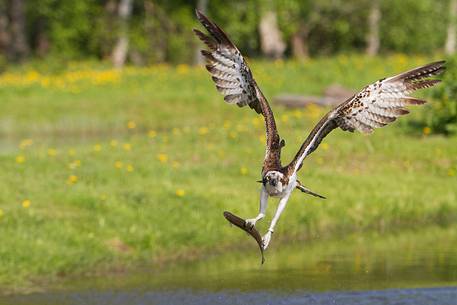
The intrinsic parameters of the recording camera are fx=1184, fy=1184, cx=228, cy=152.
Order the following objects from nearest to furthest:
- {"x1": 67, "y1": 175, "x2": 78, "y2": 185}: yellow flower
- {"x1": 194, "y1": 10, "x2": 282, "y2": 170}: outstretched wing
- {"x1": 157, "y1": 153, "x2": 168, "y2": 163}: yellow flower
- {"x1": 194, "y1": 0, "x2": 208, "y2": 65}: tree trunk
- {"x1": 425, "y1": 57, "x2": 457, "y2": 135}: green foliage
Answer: {"x1": 194, "y1": 10, "x2": 282, "y2": 170}: outstretched wing < {"x1": 67, "y1": 175, "x2": 78, "y2": 185}: yellow flower < {"x1": 157, "y1": 153, "x2": 168, "y2": 163}: yellow flower < {"x1": 425, "y1": 57, "x2": 457, "y2": 135}: green foliage < {"x1": 194, "y1": 0, "x2": 208, "y2": 65}: tree trunk

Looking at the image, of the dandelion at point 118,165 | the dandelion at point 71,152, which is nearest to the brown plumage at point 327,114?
the dandelion at point 118,165

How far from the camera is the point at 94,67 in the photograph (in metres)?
41.6

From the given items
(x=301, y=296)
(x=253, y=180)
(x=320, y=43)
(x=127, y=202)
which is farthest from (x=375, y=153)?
(x=320, y=43)

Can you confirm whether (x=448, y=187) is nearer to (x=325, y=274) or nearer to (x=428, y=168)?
(x=428, y=168)

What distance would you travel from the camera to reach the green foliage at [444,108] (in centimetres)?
2092

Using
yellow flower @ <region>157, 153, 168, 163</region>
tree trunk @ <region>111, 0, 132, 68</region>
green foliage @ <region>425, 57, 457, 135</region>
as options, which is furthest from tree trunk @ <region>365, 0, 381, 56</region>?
yellow flower @ <region>157, 153, 168, 163</region>

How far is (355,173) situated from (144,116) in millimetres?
11602

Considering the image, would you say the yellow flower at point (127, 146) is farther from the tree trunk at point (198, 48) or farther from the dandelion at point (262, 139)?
the tree trunk at point (198, 48)

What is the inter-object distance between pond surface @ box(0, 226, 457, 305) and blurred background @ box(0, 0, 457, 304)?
38 mm

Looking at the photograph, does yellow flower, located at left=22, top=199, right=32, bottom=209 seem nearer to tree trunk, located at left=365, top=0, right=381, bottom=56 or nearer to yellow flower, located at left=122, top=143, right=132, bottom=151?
yellow flower, located at left=122, top=143, right=132, bottom=151

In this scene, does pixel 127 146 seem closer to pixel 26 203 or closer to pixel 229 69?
pixel 26 203

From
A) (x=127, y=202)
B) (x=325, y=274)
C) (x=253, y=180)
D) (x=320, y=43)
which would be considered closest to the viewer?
(x=325, y=274)

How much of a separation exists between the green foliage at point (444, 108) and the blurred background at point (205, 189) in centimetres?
3

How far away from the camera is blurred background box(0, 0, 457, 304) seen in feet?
43.7
